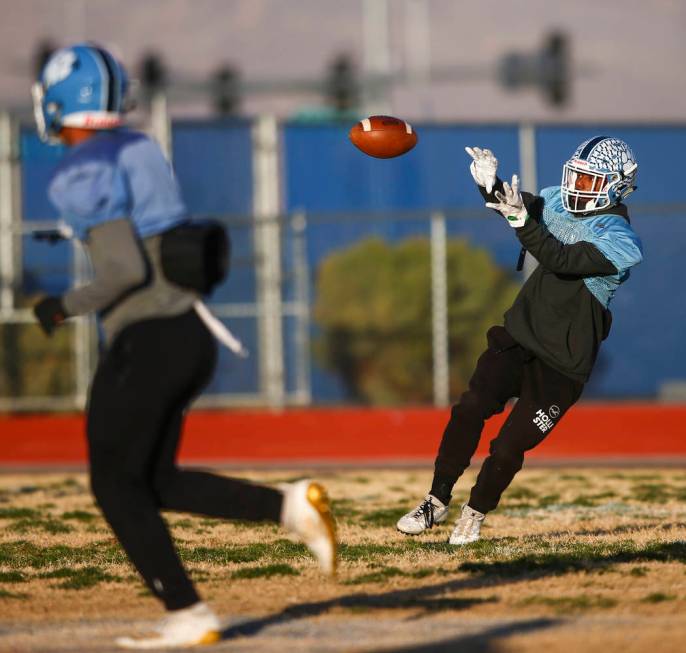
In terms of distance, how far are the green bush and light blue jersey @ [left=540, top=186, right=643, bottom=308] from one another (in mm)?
10681

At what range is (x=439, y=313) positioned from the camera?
16797mm

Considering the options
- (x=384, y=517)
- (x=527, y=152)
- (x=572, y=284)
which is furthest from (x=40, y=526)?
(x=527, y=152)

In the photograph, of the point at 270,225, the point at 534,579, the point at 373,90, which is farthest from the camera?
the point at 373,90

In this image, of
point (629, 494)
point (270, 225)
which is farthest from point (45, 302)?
point (270, 225)

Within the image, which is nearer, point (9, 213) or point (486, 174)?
point (486, 174)

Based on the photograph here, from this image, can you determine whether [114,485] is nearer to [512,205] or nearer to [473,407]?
[512,205]

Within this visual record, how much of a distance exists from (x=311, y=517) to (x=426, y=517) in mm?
2143

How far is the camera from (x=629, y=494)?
10.0m

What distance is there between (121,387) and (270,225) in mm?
13000

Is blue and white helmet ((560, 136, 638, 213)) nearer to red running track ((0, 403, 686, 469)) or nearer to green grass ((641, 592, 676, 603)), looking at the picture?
green grass ((641, 592, 676, 603))

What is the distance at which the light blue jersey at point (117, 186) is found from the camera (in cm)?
482

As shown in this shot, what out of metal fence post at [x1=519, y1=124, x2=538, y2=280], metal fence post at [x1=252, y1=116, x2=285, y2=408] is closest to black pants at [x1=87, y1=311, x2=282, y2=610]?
metal fence post at [x1=252, y1=116, x2=285, y2=408]

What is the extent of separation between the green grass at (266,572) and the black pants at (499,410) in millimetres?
965

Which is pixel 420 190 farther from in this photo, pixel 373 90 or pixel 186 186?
pixel 373 90
